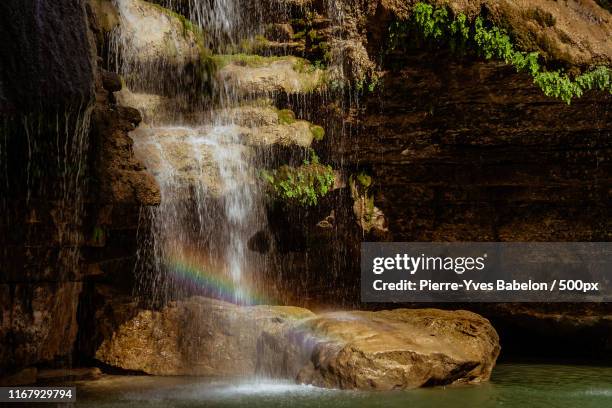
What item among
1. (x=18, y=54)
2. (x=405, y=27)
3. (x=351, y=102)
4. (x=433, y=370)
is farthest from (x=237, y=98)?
(x=433, y=370)

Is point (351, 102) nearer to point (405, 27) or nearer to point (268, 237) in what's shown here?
point (405, 27)

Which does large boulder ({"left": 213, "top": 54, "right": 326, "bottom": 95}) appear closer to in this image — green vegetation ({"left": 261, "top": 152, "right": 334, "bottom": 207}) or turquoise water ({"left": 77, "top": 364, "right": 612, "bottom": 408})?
green vegetation ({"left": 261, "top": 152, "right": 334, "bottom": 207})

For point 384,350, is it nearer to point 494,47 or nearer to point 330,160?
point 330,160

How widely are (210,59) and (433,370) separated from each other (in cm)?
758

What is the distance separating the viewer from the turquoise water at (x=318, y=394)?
26.2 ft

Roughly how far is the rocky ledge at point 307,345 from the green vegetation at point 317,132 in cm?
348

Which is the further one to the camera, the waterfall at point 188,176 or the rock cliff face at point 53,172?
the waterfall at point 188,176

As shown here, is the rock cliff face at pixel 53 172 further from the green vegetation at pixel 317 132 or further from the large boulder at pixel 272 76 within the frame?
the green vegetation at pixel 317 132

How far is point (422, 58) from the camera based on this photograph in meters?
12.0

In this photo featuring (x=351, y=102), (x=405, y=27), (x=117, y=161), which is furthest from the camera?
(x=351, y=102)

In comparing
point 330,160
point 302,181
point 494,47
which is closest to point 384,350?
point 302,181

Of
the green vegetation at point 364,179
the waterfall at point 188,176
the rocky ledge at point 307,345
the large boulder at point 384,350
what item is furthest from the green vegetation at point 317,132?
the large boulder at point 384,350

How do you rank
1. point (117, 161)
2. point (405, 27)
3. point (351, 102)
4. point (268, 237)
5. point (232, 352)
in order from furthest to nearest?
point (268, 237)
point (351, 102)
point (405, 27)
point (232, 352)
point (117, 161)

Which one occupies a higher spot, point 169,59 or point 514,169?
point 169,59
